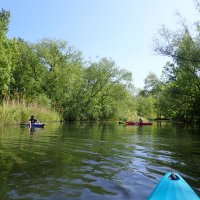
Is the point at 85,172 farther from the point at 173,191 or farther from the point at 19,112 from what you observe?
the point at 19,112

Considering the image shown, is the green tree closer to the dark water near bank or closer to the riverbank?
the riverbank

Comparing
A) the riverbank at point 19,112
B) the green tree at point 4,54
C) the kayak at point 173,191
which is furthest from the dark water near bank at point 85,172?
the green tree at point 4,54

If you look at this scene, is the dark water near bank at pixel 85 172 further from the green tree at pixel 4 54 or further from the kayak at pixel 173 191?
the green tree at pixel 4 54

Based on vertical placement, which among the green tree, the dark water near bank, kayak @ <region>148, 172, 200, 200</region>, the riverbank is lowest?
the dark water near bank

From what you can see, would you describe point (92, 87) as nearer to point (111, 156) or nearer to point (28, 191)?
point (111, 156)

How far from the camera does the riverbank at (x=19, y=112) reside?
27.5 m

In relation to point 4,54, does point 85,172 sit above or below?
below

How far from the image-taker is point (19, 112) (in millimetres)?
29812

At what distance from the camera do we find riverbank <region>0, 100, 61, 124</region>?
27.5 meters

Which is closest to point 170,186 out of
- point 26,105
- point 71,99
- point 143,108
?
point 26,105

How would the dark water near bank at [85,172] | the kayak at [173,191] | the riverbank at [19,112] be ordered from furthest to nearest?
1. the riverbank at [19,112]
2. the dark water near bank at [85,172]
3. the kayak at [173,191]

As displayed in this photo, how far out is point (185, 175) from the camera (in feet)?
29.4

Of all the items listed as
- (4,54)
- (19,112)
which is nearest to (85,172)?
(19,112)

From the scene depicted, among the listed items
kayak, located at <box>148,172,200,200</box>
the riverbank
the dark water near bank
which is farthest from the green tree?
kayak, located at <box>148,172,200,200</box>
